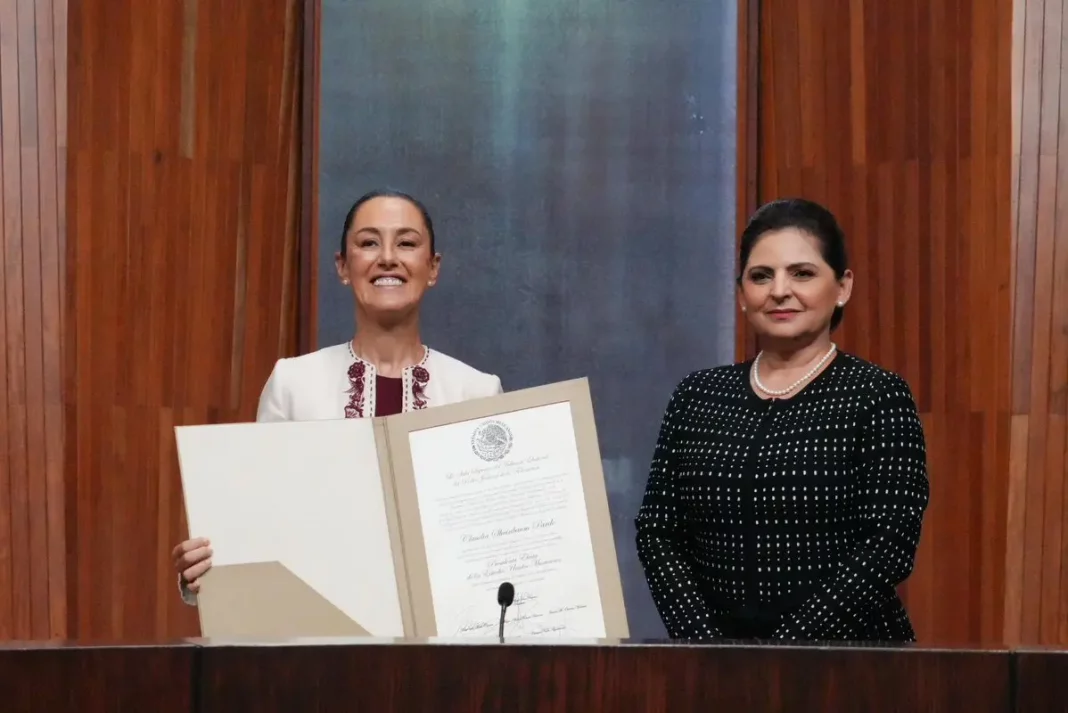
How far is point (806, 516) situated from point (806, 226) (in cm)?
45

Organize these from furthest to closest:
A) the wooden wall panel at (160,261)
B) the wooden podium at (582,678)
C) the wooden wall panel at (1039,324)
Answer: the wooden wall panel at (160,261) < the wooden wall panel at (1039,324) < the wooden podium at (582,678)

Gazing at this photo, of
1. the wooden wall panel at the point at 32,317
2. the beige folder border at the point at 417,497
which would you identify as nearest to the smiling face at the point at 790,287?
the beige folder border at the point at 417,497

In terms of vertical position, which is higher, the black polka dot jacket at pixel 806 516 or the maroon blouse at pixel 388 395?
the maroon blouse at pixel 388 395

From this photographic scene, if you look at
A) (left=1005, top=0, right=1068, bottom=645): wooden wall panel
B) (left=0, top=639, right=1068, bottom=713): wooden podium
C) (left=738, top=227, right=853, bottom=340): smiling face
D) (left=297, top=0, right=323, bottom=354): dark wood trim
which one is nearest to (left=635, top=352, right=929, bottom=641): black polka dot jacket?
(left=738, top=227, right=853, bottom=340): smiling face

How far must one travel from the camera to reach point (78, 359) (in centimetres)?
325

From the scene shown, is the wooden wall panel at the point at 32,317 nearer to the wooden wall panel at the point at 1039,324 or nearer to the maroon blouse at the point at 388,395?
the maroon blouse at the point at 388,395

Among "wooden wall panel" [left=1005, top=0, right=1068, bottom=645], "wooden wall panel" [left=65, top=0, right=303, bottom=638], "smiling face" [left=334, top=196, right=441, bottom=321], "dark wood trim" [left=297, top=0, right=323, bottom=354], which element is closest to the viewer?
"smiling face" [left=334, top=196, right=441, bottom=321]

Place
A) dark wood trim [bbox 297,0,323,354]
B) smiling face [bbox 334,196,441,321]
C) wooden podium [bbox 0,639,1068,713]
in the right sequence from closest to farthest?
wooden podium [bbox 0,639,1068,713] < smiling face [bbox 334,196,441,321] < dark wood trim [bbox 297,0,323,354]

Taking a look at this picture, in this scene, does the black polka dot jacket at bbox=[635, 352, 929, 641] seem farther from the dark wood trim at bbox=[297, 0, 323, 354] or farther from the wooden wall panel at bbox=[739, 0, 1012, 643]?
the dark wood trim at bbox=[297, 0, 323, 354]

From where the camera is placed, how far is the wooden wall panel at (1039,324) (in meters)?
3.11

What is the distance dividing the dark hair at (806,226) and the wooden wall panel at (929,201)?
110 cm

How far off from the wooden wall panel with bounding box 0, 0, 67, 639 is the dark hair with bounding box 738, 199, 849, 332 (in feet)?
5.71

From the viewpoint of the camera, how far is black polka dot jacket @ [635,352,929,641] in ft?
6.65

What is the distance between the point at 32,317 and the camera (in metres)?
3.21
